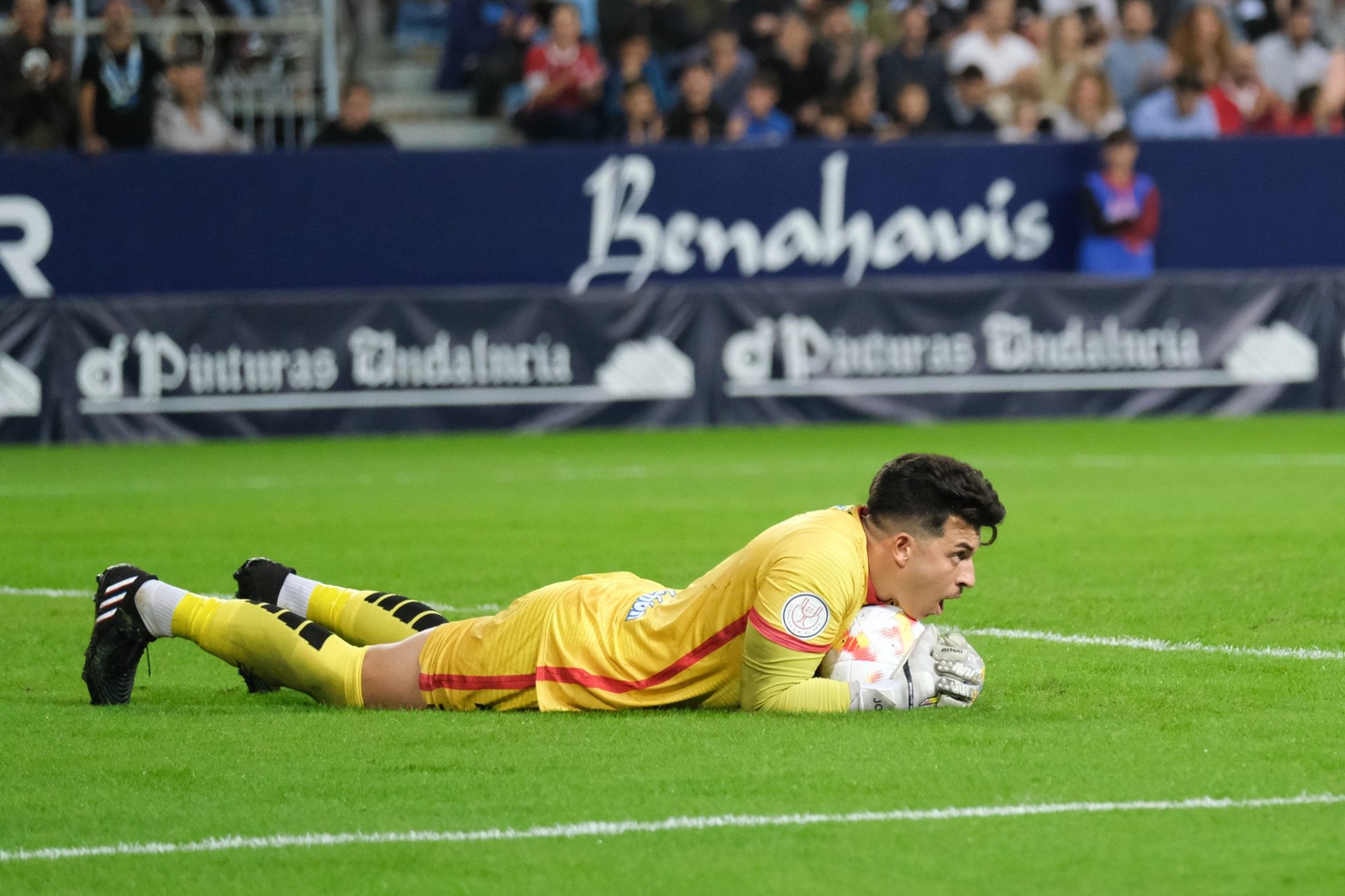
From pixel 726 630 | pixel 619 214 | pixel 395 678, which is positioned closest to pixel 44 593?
pixel 395 678

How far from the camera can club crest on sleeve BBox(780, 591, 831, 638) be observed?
19.5 ft

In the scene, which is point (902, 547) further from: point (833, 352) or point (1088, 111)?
point (1088, 111)

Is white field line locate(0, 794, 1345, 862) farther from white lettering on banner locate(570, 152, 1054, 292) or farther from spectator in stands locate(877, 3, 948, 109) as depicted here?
spectator in stands locate(877, 3, 948, 109)

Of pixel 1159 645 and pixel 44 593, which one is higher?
pixel 1159 645

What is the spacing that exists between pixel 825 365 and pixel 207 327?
565 centimetres

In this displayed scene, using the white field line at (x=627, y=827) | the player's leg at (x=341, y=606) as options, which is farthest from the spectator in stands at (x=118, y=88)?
the white field line at (x=627, y=827)

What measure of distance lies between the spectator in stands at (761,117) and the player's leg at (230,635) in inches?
568

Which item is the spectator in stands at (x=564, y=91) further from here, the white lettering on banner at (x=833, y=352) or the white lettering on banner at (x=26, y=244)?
the white lettering on banner at (x=26, y=244)

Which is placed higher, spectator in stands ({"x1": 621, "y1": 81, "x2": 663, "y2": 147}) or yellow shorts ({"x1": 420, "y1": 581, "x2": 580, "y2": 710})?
spectator in stands ({"x1": 621, "y1": 81, "x2": 663, "y2": 147})

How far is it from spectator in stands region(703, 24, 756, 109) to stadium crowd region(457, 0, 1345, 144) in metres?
0.02

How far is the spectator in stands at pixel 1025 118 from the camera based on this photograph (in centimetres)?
2111

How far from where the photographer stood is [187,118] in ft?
63.5

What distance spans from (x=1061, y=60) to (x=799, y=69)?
2894mm

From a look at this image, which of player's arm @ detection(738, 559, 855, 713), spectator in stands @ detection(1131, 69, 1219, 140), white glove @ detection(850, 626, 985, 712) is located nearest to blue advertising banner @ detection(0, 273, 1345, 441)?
spectator in stands @ detection(1131, 69, 1219, 140)
